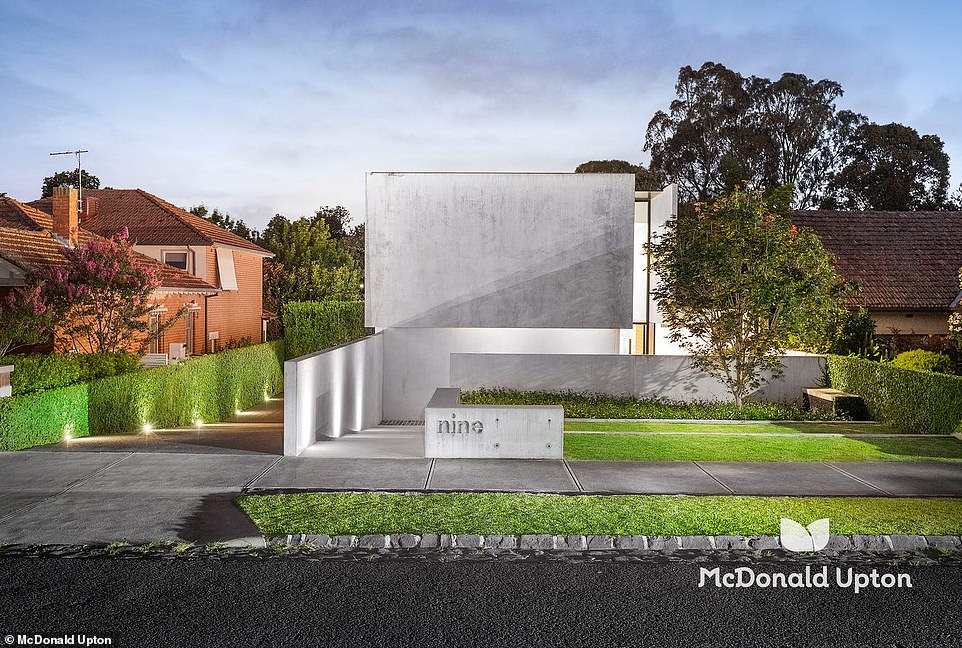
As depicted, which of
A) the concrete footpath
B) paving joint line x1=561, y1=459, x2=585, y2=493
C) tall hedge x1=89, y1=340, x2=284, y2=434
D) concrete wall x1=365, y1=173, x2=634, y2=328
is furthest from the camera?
concrete wall x1=365, y1=173, x2=634, y2=328

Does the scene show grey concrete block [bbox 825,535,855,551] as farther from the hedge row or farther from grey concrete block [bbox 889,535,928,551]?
the hedge row

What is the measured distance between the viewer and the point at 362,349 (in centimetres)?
1938

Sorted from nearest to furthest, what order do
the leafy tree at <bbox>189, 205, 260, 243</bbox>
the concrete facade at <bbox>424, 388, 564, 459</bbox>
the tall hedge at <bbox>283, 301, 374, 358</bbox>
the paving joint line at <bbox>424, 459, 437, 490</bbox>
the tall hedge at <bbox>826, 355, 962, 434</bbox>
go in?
the paving joint line at <bbox>424, 459, 437, 490</bbox> → the concrete facade at <bbox>424, 388, 564, 459</bbox> → the tall hedge at <bbox>826, 355, 962, 434</bbox> → the tall hedge at <bbox>283, 301, 374, 358</bbox> → the leafy tree at <bbox>189, 205, 260, 243</bbox>

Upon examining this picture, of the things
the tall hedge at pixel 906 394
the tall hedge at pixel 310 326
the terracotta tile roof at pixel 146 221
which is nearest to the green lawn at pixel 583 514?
the tall hedge at pixel 906 394

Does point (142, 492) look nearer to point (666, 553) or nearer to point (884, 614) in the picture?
point (666, 553)

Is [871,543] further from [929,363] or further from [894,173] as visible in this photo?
[894,173]

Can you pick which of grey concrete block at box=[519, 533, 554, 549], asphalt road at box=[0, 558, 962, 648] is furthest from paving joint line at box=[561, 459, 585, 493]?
asphalt road at box=[0, 558, 962, 648]

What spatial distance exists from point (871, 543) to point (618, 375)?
12.2 metres

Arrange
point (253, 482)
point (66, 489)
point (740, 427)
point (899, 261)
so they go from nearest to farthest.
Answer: point (66, 489), point (253, 482), point (740, 427), point (899, 261)

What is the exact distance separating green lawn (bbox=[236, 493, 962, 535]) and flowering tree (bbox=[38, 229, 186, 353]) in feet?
39.2

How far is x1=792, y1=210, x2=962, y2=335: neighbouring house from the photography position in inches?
1044

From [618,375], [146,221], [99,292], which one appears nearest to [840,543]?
[618,375]

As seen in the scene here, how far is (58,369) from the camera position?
15.9 metres

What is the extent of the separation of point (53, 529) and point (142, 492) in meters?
1.57
